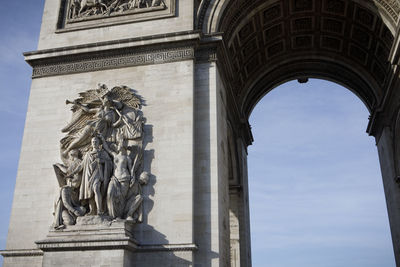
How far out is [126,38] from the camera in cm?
1803

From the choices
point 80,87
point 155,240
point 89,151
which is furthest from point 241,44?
point 155,240

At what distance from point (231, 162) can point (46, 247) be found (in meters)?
13.1

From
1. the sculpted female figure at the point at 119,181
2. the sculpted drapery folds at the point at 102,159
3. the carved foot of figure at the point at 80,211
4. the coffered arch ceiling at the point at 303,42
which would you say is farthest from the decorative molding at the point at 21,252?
the coffered arch ceiling at the point at 303,42

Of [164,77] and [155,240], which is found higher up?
[164,77]

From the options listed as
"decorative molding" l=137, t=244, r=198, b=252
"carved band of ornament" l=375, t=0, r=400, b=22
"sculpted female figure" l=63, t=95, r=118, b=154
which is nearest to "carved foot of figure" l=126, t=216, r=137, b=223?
"decorative molding" l=137, t=244, r=198, b=252

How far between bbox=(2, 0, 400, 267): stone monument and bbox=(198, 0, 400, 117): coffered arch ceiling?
11 centimetres

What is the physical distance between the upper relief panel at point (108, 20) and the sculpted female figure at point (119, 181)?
5033 mm

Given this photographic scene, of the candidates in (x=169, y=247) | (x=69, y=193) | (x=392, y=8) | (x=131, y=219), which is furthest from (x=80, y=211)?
(x=392, y=8)

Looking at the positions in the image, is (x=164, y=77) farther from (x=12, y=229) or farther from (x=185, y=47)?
(x=12, y=229)

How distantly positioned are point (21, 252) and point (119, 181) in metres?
4.40

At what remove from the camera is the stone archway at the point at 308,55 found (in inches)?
797

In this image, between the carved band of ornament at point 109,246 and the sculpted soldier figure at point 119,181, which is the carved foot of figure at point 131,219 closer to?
the sculpted soldier figure at point 119,181

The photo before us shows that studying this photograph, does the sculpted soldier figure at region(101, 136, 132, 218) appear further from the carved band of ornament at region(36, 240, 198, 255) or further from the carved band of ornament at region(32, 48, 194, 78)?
the carved band of ornament at region(32, 48, 194, 78)

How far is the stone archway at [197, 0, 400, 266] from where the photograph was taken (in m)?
20.2
